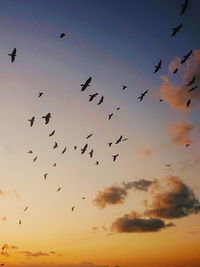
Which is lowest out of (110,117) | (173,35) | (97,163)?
(97,163)

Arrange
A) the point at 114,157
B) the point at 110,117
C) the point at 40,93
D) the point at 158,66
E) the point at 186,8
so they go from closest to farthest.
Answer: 1. the point at 186,8
2. the point at 158,66
3. the point at 40,93
4. the point at 110,117
5. the point at 114,157

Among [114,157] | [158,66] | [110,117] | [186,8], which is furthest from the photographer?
[114,157]

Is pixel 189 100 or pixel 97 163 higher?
pixel 189 100

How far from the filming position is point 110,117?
2169 inches

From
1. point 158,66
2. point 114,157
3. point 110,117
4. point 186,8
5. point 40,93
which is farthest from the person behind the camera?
point 114,157

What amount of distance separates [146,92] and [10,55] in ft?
59.8

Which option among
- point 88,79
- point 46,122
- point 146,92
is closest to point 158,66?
point 146,92

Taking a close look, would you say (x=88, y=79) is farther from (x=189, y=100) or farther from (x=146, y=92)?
(x=189, y=100)

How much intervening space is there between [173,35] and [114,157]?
22928 millimetres

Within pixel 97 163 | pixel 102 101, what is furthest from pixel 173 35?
pixel 97 163

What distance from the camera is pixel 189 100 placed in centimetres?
5100

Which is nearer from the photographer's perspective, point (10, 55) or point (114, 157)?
point (10, 55)

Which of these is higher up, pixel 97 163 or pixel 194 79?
pixel 194 79

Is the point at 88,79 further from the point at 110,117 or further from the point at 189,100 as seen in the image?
the point at 189,100
